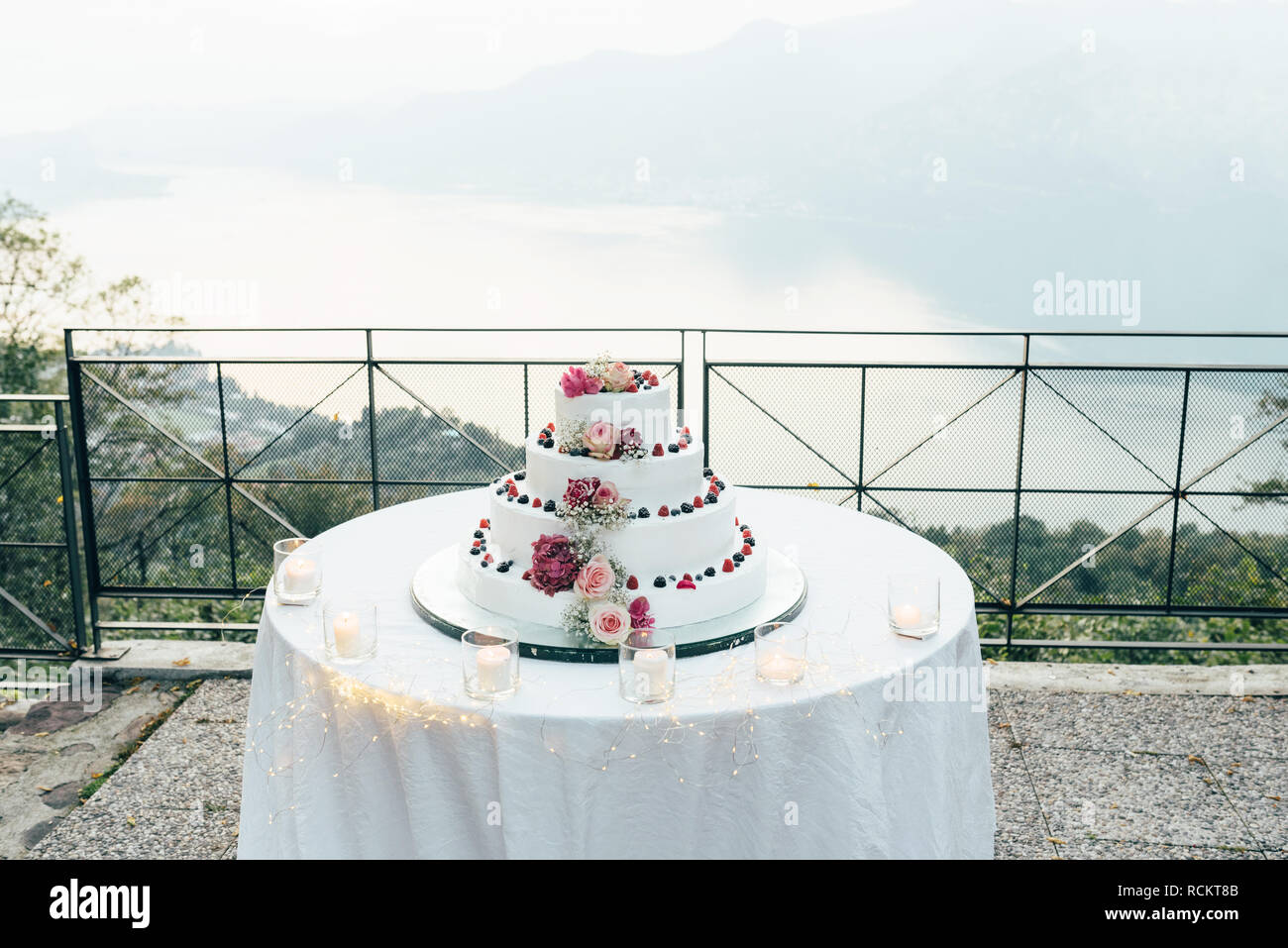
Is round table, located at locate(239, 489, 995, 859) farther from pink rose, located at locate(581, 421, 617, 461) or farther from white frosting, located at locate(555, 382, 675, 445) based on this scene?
white frosting, located at locate(555, 382, 675, 445)

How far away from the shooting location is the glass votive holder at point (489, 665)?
3086 millimetres

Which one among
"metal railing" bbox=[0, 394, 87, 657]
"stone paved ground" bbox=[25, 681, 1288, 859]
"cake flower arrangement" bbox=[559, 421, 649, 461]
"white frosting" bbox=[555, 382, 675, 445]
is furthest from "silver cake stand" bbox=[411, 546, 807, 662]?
"metal railing" bbox=[0, 394, 87, 657]

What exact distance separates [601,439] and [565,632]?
0.69 m

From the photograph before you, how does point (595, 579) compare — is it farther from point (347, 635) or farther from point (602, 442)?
point (347, 635)

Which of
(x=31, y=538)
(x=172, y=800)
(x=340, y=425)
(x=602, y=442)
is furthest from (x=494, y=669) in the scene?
(x=31, y=538)

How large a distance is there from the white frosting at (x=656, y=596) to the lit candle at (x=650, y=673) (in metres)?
0.47

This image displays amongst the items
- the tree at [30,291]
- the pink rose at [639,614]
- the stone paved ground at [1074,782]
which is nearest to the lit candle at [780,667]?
the pink rose at [639,614]

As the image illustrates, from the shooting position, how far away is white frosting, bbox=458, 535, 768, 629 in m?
3.55

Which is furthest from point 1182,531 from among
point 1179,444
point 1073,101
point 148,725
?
point 1073,101

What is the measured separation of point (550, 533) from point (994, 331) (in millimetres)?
3502

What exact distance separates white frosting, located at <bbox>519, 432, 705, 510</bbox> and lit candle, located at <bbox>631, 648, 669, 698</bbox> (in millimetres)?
709

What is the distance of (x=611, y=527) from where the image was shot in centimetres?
347

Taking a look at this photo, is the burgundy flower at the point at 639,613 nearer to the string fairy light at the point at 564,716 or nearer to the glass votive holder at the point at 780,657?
the string fairy light at the point at 564,716

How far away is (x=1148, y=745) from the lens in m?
5.33
